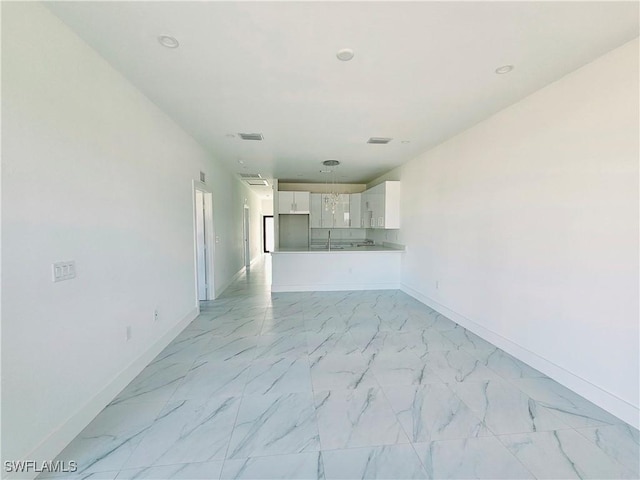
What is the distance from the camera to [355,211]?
7430 millimetres

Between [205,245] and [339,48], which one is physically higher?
[339,48]

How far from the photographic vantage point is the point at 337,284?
5.82 meters

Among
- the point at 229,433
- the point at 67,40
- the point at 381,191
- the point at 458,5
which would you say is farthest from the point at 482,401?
the point at 381,191

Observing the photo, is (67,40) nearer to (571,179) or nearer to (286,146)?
(286,146)

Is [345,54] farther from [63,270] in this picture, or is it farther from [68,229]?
[63,270]

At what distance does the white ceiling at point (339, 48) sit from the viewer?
158 centimetres

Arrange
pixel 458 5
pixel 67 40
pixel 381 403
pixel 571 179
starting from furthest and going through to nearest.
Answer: pixel 571 179 → pixel 381 403 → pixel 67 40 → pixel 458 5

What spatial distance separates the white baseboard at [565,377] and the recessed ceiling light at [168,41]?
3.95 metres

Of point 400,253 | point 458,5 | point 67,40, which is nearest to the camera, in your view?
point 458,5

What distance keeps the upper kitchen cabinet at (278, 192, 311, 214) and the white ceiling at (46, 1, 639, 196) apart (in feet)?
11.9

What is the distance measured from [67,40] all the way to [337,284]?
5.06 m

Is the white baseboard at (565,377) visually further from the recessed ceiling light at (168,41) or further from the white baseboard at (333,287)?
the recessed ceiling light at (168,41)

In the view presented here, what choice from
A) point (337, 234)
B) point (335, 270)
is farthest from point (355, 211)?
point (335, 270)

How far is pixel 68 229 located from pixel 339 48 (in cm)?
215
